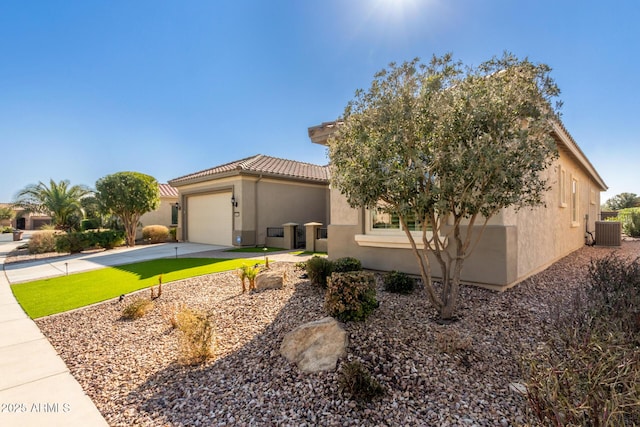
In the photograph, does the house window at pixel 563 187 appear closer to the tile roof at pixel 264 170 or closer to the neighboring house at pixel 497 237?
the neighboring house at pixel 497 237

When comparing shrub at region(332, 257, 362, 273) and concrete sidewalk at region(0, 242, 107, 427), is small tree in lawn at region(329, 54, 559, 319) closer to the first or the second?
shrub at region(332, 257, 362, 273)

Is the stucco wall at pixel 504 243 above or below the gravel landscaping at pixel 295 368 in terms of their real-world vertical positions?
above

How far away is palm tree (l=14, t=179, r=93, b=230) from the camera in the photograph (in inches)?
882

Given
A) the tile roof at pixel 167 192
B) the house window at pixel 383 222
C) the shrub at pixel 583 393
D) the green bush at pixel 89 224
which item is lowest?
the shrub at pixel 583 393

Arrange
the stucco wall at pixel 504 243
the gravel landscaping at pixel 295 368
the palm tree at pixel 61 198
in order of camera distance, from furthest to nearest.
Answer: the palm tree at pixel 61 198
the stucco wall at pixel 504 243
the gravel landscaping at pixel 295 368

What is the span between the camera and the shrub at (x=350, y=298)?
4.35 metres

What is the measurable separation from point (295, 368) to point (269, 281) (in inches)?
128

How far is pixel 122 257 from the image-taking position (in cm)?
1391

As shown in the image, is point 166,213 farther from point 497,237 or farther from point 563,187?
point 563,187

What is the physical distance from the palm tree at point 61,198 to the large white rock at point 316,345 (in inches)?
1044

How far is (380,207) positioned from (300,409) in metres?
3.00

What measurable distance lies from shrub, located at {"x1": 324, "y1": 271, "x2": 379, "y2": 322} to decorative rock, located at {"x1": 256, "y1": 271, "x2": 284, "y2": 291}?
2.46 metres

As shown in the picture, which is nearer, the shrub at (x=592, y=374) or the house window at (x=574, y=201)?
the shrub at (x=592, y=374)

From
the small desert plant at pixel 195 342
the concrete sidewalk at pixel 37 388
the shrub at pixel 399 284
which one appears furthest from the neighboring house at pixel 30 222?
the shrub at pixel 399 284
